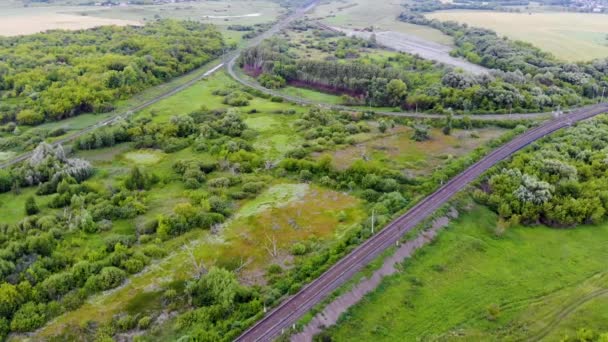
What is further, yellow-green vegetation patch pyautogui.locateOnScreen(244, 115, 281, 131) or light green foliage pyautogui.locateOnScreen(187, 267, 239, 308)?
yellow-green vegetation patch pyautogui.locateOnScreen(244, 115, 281, 131)

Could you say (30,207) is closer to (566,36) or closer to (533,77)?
(533,77)

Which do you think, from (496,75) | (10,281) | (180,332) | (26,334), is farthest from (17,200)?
(496,75)

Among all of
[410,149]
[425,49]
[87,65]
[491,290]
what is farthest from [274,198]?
[425,49]

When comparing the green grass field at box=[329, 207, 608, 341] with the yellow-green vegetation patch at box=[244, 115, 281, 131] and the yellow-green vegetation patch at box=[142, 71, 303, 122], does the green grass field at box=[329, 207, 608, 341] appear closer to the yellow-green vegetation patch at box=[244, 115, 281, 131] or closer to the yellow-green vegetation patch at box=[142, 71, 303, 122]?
the yellow-green vegetation patch at box=[244, 115, 281, 131]

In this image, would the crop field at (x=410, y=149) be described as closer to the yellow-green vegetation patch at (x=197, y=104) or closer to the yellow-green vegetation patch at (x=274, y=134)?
the yellow-green vegetation patch at (x=274, y=134)

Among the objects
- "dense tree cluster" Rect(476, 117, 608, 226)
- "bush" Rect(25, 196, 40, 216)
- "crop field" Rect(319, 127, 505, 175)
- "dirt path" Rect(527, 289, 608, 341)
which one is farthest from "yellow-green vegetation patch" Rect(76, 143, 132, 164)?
"dirt path" Rect(527, 289, 608, 341)

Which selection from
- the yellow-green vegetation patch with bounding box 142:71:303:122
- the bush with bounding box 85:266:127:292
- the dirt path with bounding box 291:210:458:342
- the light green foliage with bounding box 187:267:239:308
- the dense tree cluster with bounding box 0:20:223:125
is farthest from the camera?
the yellow-green vegetation patch with bounding box 142:71:303:122
